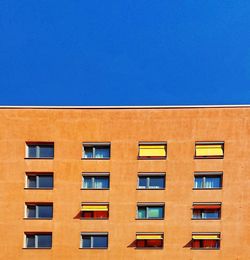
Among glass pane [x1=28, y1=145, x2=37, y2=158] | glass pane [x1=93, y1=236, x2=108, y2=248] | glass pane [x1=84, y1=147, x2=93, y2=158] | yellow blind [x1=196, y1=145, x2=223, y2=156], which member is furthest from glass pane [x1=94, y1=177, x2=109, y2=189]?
yellow blind [x1=196, y1=145, x2=223, y2=156]

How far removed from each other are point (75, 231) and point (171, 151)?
8264mm

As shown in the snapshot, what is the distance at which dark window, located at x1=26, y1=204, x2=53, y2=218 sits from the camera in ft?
94.1

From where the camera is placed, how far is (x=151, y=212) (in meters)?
28.3

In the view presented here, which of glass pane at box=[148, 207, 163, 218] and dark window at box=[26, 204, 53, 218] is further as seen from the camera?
dark window at box=[26, 204, 53, 218]

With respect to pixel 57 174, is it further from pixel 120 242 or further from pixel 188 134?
pixel 188 134

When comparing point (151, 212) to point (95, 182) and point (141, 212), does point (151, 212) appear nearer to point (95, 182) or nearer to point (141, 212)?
point (141, 212)

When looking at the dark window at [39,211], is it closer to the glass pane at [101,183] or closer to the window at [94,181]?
the window at [94,181]

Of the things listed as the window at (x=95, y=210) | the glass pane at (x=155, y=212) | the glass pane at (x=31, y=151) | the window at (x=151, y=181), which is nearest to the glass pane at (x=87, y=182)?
the window at (x=95, y=210)

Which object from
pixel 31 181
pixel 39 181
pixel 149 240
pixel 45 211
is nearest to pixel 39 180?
pixel 39 181

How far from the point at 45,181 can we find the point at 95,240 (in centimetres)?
518

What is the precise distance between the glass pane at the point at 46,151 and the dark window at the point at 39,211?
3355 mm

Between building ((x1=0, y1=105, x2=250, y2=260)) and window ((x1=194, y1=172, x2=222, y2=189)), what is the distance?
0.22ft

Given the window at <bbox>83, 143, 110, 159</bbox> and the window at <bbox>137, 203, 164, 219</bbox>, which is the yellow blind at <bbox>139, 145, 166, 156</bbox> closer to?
the window at <bbox>83, 143, 110, 159</bbox>

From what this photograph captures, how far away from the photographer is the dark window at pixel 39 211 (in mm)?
28688
